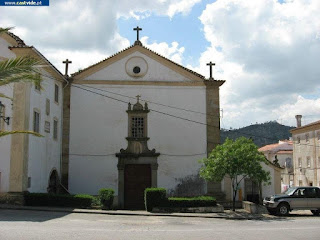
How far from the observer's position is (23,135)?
63.0ft

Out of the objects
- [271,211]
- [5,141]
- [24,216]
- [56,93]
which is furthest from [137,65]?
[24,216]

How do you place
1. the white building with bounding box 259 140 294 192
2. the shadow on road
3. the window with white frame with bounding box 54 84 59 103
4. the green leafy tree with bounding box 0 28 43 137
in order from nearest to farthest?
the green leafy tree with bounding box 0 28 43 137 < the shadow on road < the window with white frame with bounding box 54 84 59 103 < the white building with bounding box 259 140 294 192

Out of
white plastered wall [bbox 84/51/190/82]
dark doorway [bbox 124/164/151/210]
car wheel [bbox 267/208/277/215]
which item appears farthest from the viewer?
white plastered wall [bbox 84/51/190/82]

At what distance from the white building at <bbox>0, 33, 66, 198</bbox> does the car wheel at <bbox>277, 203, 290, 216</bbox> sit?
1221cm

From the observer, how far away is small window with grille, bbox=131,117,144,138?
81.4ft

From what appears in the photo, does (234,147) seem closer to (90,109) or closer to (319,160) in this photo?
(90,109)

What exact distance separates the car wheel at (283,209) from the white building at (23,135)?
40.1ft

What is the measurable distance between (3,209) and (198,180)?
11.4m

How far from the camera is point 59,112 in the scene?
79.0 ft

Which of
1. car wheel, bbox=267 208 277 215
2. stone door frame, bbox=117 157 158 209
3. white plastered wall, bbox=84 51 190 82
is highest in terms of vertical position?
white plastered wall, bbox=84 51 190 82

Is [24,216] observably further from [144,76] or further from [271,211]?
[144,76]

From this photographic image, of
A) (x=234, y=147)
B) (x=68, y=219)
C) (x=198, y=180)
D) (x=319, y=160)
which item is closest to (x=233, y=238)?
(x=68, y=219)

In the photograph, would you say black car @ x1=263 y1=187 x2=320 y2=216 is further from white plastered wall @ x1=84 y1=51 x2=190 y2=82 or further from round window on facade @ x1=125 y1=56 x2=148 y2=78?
round window on facade @ x1=125 y1=56 x2=148 y2=78

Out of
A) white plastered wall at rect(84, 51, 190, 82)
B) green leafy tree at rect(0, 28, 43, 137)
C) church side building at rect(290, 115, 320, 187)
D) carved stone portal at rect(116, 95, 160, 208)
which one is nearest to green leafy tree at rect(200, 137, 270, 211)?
carved stone portal at rect(116, 95, 160, 208)
